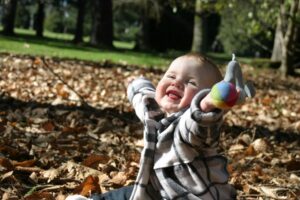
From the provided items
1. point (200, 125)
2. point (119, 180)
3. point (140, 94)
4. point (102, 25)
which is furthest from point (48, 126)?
point (102, 25)

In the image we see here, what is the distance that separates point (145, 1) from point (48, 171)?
2905 cm

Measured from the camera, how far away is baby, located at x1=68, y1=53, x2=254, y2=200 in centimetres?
276

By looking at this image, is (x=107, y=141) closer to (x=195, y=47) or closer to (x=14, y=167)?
(x=14, y=167)

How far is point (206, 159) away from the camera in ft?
9.09

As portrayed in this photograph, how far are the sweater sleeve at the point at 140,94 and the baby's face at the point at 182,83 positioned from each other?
23cm

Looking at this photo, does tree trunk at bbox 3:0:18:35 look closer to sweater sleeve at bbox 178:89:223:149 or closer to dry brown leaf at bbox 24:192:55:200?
dry brown leaf at bbox 24:192:55:200

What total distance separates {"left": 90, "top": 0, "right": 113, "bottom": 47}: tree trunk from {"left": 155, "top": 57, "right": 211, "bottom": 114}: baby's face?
24115 mm

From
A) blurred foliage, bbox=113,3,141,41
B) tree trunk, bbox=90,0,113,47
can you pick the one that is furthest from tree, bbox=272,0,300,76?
blurred foliage, bbox=113,3,141,41

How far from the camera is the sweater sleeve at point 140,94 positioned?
124 inches

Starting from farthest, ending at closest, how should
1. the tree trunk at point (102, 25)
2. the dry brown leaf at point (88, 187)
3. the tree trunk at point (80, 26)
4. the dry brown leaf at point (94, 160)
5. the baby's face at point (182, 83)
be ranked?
the tree trunk at point (80, 26)
the tree trunk at point (102, 25)
the dry brown leaf at point (94, 160)
the dry brown leaf at point (88, 187)
the baby's face at point (182, 83)

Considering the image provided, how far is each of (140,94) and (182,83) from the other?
51cm

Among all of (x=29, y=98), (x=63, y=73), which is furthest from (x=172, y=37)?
(x=29, y=98)

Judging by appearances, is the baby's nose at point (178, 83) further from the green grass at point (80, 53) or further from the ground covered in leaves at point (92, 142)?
the green grass at point (80, 53)

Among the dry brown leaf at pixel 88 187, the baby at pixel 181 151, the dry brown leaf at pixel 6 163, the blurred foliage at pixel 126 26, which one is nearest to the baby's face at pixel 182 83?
the baby at pixel 181 151
